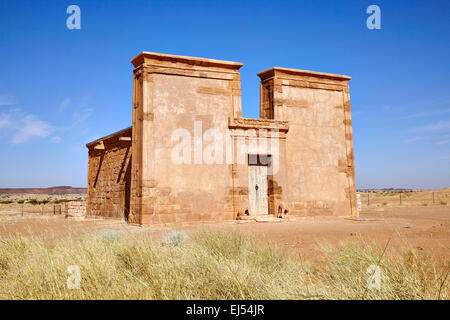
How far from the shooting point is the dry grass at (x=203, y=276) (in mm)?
3822

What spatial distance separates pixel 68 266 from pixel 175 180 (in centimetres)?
923

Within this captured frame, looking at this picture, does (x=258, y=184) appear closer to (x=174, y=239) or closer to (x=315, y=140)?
(x=315, y=140)

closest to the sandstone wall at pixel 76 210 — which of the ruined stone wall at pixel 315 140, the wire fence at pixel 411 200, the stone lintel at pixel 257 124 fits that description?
the stone lintel at pixel 257 124

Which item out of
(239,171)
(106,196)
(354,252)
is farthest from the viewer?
(106,196)

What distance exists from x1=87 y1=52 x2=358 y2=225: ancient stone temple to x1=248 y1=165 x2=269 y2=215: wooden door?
4 centimetres

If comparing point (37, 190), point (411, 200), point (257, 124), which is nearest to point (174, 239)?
point (257, 124)

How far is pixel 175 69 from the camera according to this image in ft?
47.2

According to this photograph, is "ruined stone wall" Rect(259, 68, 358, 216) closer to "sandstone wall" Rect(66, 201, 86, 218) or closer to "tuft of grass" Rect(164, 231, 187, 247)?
"tuft of grass" Rect(164, 231, 187, 247)

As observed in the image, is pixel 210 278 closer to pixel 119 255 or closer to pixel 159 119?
pixel 119 255

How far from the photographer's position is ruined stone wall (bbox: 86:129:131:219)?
1546 cm

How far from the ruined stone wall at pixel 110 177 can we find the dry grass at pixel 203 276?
32.1ft
